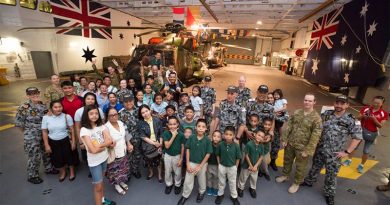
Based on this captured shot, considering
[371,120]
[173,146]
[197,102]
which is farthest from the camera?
[197,102]

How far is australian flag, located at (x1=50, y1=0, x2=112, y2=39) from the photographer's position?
38.5ft

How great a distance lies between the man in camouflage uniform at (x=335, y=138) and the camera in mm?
2746

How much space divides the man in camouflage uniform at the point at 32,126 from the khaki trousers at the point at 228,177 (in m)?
2.98

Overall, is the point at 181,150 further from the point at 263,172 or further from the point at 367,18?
the point at 367,18

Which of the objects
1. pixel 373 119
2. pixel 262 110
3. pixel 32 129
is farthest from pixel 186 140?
pixel 373 119

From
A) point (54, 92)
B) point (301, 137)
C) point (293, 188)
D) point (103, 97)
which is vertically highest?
point (54, 92)

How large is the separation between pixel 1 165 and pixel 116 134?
284 centimetres

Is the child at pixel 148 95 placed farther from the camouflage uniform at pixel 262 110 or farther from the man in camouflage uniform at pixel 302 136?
the man in camouflage uniform at pixel 302 136

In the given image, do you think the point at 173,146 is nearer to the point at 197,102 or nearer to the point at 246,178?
the point at 246,178

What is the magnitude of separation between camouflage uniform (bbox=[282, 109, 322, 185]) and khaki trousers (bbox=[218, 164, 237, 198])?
1.11 meters

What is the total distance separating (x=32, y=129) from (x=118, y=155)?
1495 millimetres

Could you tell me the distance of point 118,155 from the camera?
2908 mm

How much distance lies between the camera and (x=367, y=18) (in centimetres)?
845

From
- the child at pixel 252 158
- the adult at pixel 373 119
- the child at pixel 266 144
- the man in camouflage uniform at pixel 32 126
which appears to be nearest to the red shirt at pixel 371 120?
the adult at pixel 373 119
